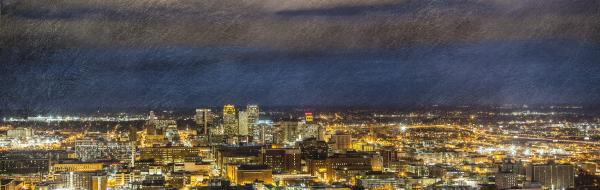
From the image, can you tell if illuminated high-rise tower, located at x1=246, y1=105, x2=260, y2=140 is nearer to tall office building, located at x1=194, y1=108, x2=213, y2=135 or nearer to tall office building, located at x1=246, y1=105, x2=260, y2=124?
tall office building, located at x1=246, y1=105, x2=260, y2=124

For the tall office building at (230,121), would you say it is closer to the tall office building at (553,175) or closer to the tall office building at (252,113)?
the tall office building at (252,113)

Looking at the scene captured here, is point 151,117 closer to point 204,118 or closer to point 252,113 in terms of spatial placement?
point 204,118

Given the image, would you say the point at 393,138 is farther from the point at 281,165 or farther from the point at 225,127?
the point at 281,165

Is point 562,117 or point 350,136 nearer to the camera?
point 350,136

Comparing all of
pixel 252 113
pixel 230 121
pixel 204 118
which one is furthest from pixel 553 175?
pixel 204 118

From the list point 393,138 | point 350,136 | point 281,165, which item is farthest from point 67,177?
point 393,138
